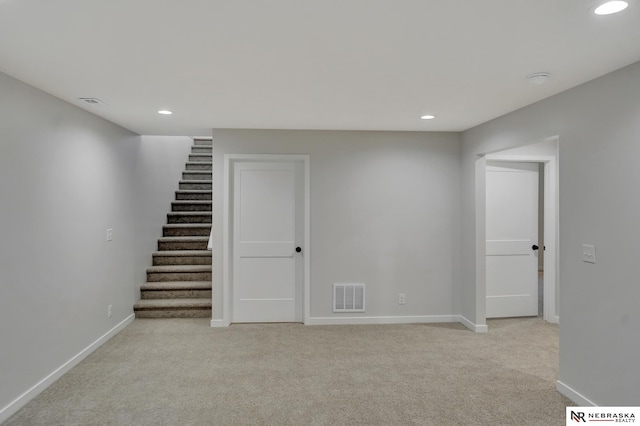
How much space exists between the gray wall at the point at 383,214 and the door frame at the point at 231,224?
0.07 m

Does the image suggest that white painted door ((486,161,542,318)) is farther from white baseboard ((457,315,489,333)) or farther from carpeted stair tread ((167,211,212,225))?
carpeted stair tread ((167,211,212,225))

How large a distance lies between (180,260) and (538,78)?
485 centimetres

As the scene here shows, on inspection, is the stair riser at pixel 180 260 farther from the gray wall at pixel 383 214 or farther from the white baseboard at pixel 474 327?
the white baseboard at pixel 474 327

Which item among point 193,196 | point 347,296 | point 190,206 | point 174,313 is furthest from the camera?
point 193,196

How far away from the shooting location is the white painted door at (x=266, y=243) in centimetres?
473

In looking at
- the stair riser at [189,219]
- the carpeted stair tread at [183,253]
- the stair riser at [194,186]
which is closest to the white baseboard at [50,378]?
the carpeted stair tread at [183,253]

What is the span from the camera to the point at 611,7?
66.5 inches

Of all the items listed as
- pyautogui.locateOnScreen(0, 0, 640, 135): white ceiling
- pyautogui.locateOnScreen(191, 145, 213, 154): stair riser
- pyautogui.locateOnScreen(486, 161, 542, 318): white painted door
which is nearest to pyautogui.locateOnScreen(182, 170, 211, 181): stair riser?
pyautogui.locateOnScreen(191, 145, 213, 154): stair riser

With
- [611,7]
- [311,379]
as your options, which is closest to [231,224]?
[311,379]

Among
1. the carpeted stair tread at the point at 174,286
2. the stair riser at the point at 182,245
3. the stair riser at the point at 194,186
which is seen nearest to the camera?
the carpeted stair tread at the point at 174,286

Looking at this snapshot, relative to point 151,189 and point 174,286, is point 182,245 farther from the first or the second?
point 151,189

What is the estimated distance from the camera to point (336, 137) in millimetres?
4699

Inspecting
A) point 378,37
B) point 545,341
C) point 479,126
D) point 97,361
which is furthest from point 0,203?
point 545,341

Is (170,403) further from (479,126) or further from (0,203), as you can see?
(479,126)
